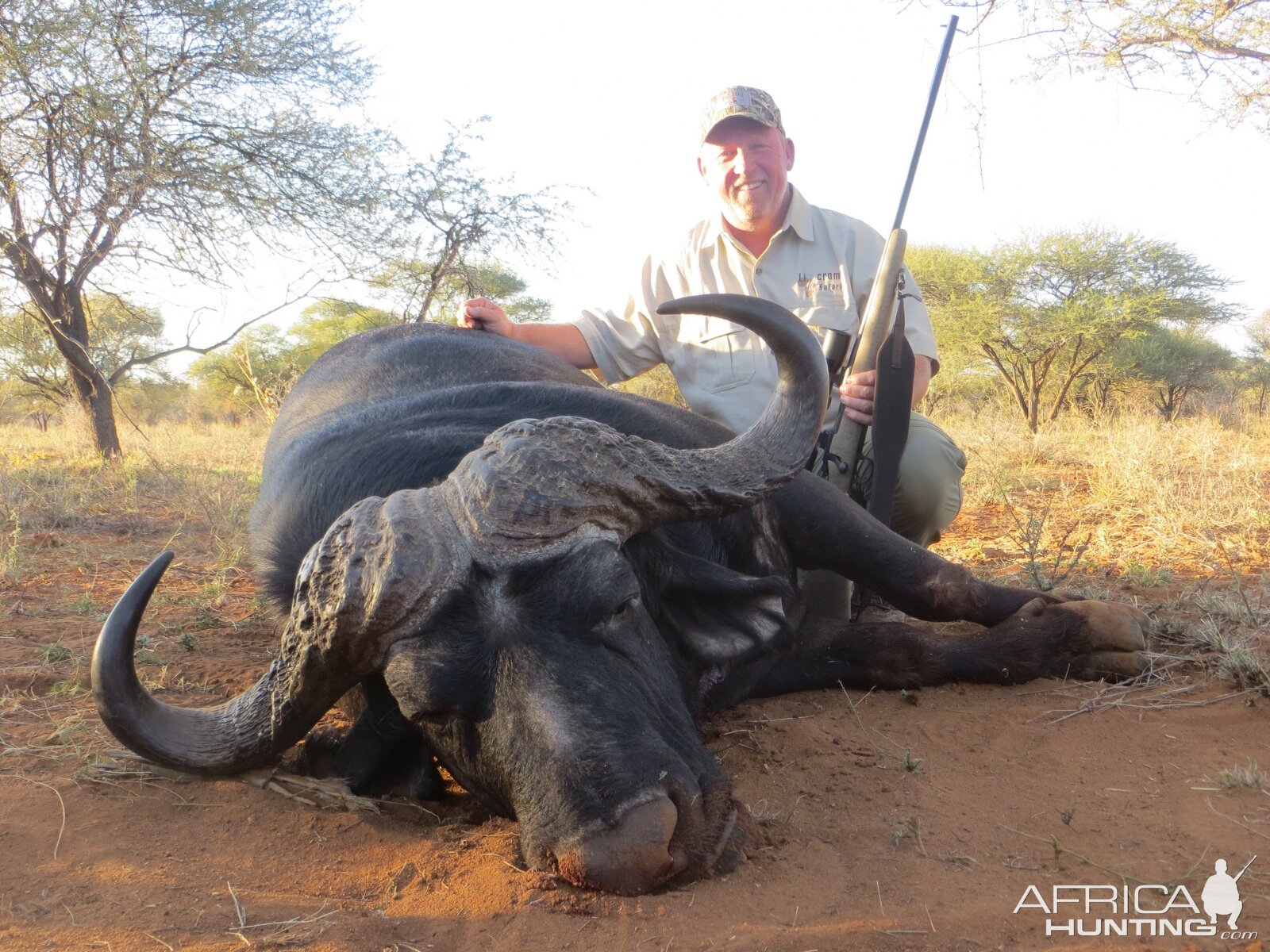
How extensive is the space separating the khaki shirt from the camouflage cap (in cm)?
39

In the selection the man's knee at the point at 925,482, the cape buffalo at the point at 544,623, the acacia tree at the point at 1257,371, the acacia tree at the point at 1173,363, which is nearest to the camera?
the cape buffalo at the point at 544,623

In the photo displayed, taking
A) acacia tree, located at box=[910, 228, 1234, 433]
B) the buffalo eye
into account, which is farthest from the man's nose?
acacia tree, located at box=[910, 228, 1234, 433]

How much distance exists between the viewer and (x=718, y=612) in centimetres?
244

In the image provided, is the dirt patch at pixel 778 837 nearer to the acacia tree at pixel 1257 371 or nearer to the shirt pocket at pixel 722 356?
the shirt pocket at pixel 722 356

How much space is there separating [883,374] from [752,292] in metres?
1.12

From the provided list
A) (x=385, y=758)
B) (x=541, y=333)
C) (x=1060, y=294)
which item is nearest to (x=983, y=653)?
(x=385, y=758)

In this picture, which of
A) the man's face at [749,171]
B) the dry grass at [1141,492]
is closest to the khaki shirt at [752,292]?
the man's face at [749,171]

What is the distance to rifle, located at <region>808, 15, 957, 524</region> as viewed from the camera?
3.49m

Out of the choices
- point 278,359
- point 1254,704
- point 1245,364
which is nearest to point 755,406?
point 1254,704

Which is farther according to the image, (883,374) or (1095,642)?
(883,374)

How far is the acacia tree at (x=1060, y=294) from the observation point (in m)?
17.3

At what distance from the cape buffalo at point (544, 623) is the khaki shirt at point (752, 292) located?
1556 mm

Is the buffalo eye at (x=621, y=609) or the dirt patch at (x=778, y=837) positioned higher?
the buffalo eye at (x=621, y=609)

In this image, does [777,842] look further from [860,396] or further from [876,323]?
[876,323]
